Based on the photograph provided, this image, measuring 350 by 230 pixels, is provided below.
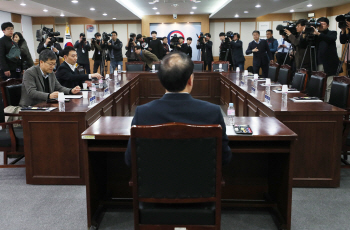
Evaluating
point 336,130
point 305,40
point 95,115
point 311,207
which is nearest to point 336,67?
point 305,40

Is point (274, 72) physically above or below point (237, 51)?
below

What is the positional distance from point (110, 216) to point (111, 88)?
2372mm

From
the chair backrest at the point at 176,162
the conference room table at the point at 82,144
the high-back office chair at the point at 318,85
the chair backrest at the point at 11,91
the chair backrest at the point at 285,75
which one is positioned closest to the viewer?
the chair backrest at the point at 176,162

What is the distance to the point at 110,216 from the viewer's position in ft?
7.45

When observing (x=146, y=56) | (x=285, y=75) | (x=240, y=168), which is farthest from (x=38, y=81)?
(x=146, y=56)

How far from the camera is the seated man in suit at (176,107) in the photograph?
1.38 m

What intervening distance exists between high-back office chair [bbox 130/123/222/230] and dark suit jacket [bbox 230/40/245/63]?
7399 millimetres

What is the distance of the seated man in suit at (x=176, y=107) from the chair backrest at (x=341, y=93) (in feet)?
6.85

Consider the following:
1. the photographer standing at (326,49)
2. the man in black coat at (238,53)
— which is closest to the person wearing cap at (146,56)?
the man in black coat at (238,53)

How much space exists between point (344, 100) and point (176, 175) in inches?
90.9

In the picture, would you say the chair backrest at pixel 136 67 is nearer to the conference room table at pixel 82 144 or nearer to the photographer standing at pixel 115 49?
the photographer standing at pixel 115 49

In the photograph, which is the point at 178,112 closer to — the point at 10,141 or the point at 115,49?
the point at 10,141

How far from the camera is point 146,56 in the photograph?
7953 millimetres

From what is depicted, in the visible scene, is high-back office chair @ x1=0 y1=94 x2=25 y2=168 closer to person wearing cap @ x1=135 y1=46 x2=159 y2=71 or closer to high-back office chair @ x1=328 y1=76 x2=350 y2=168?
high-back office chair @ x1=328 y1=76 x2=350 y2=168
